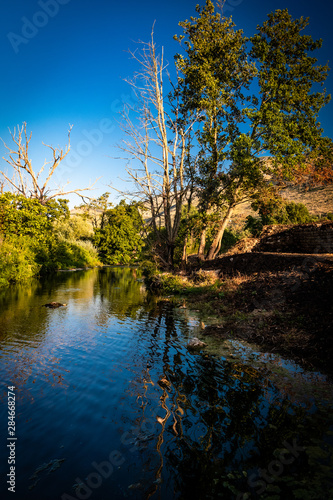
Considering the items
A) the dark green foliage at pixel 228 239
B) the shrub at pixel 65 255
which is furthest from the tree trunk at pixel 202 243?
the shrub at pixel 65 255

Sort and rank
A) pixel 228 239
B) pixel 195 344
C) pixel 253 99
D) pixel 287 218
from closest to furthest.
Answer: pixel 195 344
pixel 253 99
pixel 287 218
pixel 228 239

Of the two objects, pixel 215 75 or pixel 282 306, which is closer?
pixel 282 306

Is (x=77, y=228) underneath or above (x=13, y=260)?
above

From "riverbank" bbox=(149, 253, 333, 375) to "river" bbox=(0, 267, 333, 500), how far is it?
1.97 ft

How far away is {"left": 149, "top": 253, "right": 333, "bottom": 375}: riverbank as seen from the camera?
5.90 metres

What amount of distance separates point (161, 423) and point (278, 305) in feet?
18.3

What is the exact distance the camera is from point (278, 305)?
317 inches

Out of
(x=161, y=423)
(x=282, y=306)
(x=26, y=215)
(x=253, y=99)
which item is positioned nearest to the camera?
(x=161, y=423)

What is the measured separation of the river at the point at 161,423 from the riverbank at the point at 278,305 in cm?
60

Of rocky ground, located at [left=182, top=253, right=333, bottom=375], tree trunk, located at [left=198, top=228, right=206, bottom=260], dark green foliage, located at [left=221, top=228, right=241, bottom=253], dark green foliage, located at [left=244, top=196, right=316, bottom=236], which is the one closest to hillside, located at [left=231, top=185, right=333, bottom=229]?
dark green foliage, located at [left=244, top=196, right=316, bottom=236]

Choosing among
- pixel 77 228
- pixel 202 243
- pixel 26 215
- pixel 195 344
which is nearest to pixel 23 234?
pixel 26 215

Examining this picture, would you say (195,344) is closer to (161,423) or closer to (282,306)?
(282,306)

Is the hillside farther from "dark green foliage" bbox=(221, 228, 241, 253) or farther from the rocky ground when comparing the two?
the rocky ground

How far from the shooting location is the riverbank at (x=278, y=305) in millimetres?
5895
